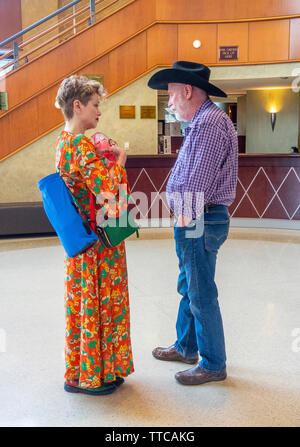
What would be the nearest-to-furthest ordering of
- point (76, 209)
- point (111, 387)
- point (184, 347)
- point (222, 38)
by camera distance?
point (76, 209)
point (111, 387)
point (184, 347)
point (222, 38)

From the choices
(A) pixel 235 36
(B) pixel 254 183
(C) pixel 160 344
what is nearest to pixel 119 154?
(C) pixel 160 344

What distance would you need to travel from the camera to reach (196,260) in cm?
223

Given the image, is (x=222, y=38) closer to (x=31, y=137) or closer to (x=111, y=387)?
(x=31, y=137)

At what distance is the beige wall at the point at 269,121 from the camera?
10.3 metres

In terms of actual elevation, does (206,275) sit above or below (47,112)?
below

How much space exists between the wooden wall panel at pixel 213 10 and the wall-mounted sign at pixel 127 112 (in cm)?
154

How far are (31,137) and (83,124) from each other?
17.9 feet

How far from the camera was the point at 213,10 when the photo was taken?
7.61m

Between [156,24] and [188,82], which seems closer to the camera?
[188,82]

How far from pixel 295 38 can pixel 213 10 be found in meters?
1.40

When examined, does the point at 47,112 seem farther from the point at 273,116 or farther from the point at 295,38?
the point at 273,116

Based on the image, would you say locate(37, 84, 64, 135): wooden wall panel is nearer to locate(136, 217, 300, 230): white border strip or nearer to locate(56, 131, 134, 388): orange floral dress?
locate(136, 217, 300, 230): white border strip

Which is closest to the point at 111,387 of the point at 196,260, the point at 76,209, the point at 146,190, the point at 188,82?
the point at 196,260

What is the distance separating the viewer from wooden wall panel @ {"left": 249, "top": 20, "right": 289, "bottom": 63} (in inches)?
296
